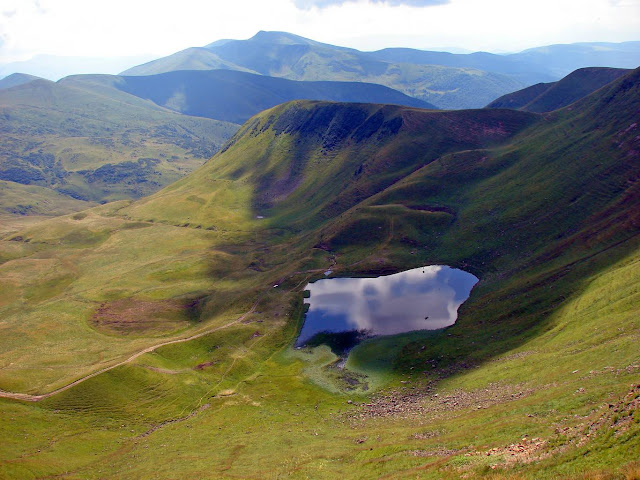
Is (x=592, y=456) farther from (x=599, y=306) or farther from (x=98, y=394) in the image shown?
(x=98, y=394)

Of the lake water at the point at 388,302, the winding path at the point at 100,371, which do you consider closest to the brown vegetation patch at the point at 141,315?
the winding path at the point at 100,371

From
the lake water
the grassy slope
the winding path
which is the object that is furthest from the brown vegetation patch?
the lake water

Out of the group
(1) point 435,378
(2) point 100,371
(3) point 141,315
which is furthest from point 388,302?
(3) point 141,315

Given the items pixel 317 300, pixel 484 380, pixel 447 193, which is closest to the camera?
pixel 484 380

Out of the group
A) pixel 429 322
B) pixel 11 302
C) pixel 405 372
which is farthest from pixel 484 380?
pixel 11 302

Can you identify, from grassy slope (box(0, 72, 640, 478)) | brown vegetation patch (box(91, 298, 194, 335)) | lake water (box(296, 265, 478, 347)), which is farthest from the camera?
brown vegetation patch (box(91, 298, 194, 335))

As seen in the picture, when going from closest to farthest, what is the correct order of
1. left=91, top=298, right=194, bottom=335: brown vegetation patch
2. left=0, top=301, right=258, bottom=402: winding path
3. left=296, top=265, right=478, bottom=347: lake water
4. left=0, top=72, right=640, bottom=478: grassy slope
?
left=0, top=72, right=640, bottom=478: grassy slope < left=0, top=301, right=258, bottom=402: winding path < left=296, top=265, right=478, bottom=347: lake water < left=91, top=298, right=194, bottom=335: brown vegetation patch

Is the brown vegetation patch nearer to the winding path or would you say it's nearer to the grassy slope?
the grassy slope
